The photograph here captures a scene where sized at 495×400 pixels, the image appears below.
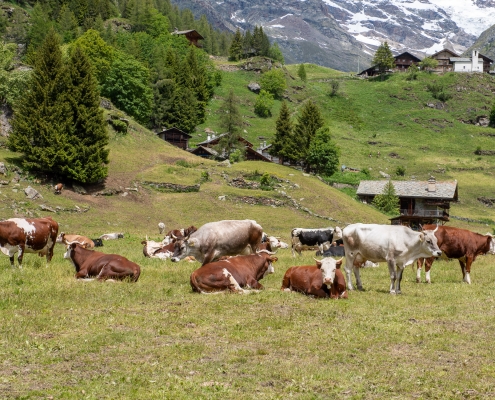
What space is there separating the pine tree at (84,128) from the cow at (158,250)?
2621 cm

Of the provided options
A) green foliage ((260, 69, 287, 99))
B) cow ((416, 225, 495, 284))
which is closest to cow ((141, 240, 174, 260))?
cow ((416, 225, 495, 284))

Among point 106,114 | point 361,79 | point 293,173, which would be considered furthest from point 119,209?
point 361,79

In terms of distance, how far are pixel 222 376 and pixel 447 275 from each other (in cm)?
1467

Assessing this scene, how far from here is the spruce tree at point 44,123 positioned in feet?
162

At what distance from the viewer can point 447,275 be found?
21031 millimetres

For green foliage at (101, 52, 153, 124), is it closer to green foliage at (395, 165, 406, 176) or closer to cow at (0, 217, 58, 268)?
green foliage at (395, 165, 406, 176)

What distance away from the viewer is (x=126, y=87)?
82.8 m

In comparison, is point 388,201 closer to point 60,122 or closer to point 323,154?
point 323,154

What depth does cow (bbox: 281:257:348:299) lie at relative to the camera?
49.7ft

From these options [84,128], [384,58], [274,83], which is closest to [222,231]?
[84,128]

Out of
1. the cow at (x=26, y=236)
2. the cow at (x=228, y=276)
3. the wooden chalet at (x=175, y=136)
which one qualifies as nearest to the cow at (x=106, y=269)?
the cow at (x=228, y=276)

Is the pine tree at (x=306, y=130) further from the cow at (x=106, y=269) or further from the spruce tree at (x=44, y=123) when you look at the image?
the cow at (x=106, y=269)

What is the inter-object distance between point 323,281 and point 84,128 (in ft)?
137

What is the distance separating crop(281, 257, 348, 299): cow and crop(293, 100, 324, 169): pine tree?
7353 centimetres
